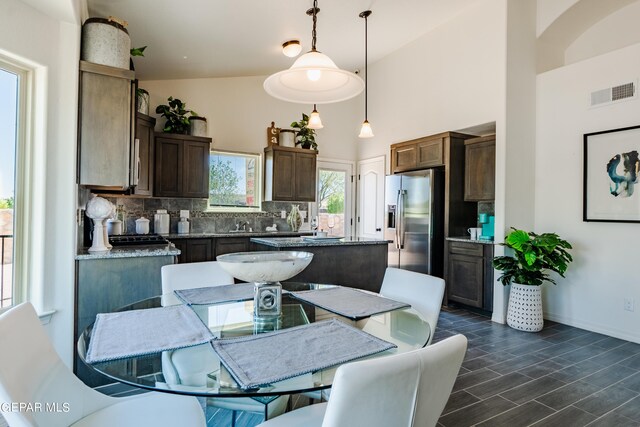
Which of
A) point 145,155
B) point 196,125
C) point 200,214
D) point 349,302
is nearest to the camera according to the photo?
point 349,302

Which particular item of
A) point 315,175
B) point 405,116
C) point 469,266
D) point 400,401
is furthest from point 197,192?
point 400,401

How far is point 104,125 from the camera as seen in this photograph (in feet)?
8.49

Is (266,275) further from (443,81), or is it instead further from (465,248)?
(443,81)

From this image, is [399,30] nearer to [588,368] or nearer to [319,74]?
[319,74]

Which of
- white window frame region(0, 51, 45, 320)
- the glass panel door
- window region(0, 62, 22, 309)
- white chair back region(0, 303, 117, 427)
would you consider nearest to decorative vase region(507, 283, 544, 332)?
the glass panel door

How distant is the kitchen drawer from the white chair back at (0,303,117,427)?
4.02 meters

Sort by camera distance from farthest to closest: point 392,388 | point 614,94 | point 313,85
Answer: point 614,94, point 313,85, point 392,388

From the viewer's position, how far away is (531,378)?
8.91ft

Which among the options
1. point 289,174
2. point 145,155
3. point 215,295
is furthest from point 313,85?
point 289,174

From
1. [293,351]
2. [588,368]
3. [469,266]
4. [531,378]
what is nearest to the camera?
[293,351]

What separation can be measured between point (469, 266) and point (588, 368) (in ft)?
5.59

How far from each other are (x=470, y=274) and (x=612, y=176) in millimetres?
1793

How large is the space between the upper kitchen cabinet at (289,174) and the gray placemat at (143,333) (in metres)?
4.12

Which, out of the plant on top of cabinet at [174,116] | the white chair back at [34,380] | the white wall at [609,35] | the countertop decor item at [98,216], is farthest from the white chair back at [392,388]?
the white wall at [609,35]
